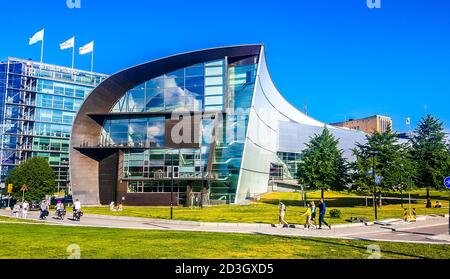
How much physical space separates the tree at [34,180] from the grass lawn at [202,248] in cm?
3636

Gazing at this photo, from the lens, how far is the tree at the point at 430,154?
46.3 metres

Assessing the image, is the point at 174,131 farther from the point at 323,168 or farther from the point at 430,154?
the point at 430,154

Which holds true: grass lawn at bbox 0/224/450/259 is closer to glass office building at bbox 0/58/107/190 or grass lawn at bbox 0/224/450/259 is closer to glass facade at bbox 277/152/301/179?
glass facade at bbox 277/152/301/179

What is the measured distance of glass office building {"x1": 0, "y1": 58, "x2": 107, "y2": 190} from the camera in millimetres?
89500

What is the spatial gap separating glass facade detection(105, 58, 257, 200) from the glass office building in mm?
38826

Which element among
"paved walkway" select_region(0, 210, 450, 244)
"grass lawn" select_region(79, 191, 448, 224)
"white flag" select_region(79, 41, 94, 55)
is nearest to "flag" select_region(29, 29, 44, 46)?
"white flag" select_region(79, 41, 94, 55)

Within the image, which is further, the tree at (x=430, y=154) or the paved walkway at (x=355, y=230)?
the tree at (x=430, y=154)

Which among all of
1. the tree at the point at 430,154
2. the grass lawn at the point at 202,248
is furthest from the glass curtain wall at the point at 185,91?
the grass lawn at the point at 202,248

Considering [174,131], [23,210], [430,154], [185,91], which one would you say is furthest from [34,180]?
[430,154]

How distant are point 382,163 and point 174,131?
26.6 m

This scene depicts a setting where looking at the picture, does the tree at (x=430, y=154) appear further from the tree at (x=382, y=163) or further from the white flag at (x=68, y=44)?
the white flag at (x=68, y=44)

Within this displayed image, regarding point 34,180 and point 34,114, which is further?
point 34,114

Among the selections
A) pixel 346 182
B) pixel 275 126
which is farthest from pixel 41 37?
pixel 346 182

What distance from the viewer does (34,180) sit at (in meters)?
52.0
